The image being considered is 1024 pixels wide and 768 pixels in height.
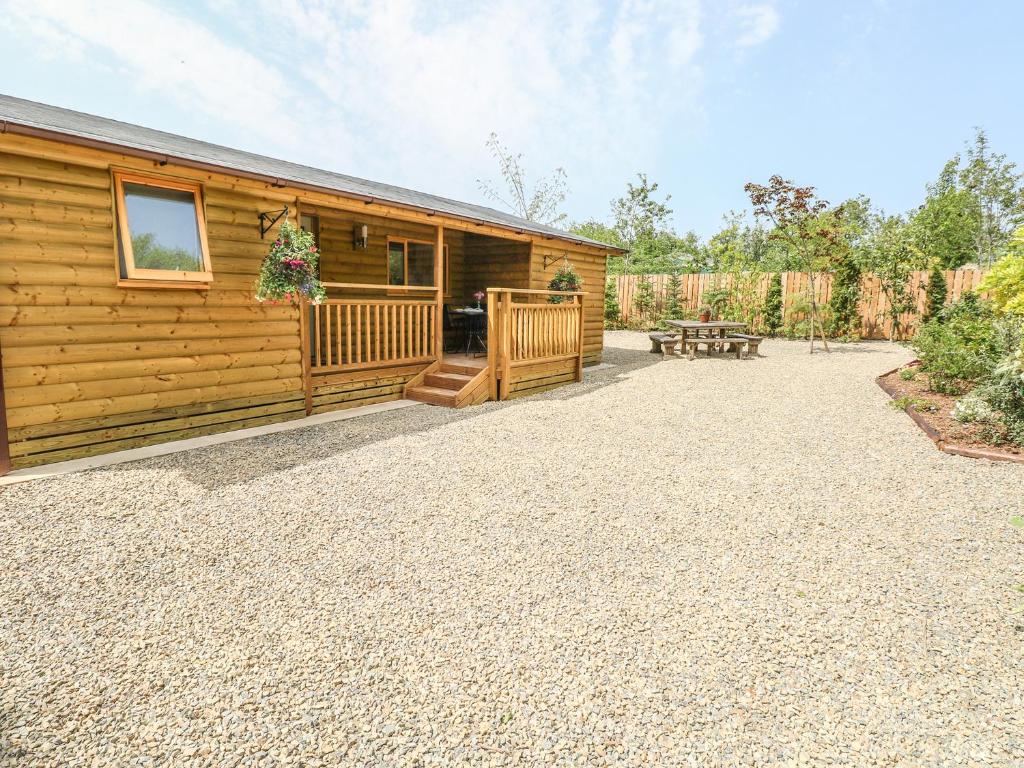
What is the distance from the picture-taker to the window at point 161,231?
190 inches

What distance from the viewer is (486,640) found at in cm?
230

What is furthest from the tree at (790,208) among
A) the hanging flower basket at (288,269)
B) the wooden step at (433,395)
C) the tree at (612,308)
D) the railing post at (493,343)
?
the hanging flower basket at (288,269)

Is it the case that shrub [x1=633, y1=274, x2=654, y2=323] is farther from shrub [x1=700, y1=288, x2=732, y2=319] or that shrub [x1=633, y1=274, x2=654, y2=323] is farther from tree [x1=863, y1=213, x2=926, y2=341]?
tree [x1=863, y1=213, x2=926, y2=341]

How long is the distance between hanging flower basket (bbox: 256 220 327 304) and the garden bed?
673 centimetres

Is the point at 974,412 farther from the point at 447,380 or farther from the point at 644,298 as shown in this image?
the point at 644,298

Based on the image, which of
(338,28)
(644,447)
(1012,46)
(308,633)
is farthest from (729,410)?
(1012,46)

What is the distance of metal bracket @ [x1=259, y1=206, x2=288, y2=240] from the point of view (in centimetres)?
592

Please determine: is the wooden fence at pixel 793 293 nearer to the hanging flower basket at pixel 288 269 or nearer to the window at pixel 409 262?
the window at pixel 409 262

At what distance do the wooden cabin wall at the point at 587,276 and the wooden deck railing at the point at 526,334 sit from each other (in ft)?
4.63

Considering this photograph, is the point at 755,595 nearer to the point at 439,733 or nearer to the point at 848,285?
the point at 439,733

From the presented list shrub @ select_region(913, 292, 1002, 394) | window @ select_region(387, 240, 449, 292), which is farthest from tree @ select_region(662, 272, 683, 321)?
window @ select_region(387, 240, 449, 292)

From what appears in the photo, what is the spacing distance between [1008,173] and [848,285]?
25668mm

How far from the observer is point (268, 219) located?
5.95 m

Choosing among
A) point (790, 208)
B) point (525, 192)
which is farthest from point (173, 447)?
point (525, 192)
